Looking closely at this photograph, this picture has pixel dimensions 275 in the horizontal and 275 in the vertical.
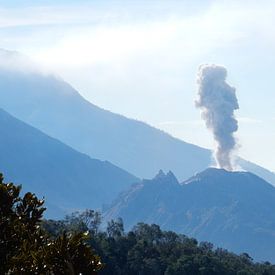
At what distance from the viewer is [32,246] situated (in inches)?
675

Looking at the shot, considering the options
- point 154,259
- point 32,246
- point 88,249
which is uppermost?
point 154,259

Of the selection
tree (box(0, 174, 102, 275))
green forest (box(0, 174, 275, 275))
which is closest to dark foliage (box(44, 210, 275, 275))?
green forest (box(0, 174, 275, 275))

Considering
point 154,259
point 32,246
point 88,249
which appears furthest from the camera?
point 154,259

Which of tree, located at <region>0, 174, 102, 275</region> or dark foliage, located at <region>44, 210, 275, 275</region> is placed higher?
dark foliage, located at <region>44, 210, 275, 275</region>

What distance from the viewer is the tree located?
47.4 feet

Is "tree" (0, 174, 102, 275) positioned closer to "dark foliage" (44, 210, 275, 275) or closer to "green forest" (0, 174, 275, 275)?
"green forest" (0, 174, 275, 275)

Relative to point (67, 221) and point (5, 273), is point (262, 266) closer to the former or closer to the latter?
point (67, 221)

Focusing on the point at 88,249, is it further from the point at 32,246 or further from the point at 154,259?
the point at 154,259

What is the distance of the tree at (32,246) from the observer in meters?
14.5

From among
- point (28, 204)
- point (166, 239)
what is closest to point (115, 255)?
point (166, 239)

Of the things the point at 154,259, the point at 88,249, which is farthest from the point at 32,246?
the point at 154,259

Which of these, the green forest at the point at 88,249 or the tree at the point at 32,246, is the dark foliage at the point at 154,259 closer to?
the green forest at the point at 88,249

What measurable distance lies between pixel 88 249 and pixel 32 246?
2.62 metres

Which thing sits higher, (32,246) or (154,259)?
(154,259)
